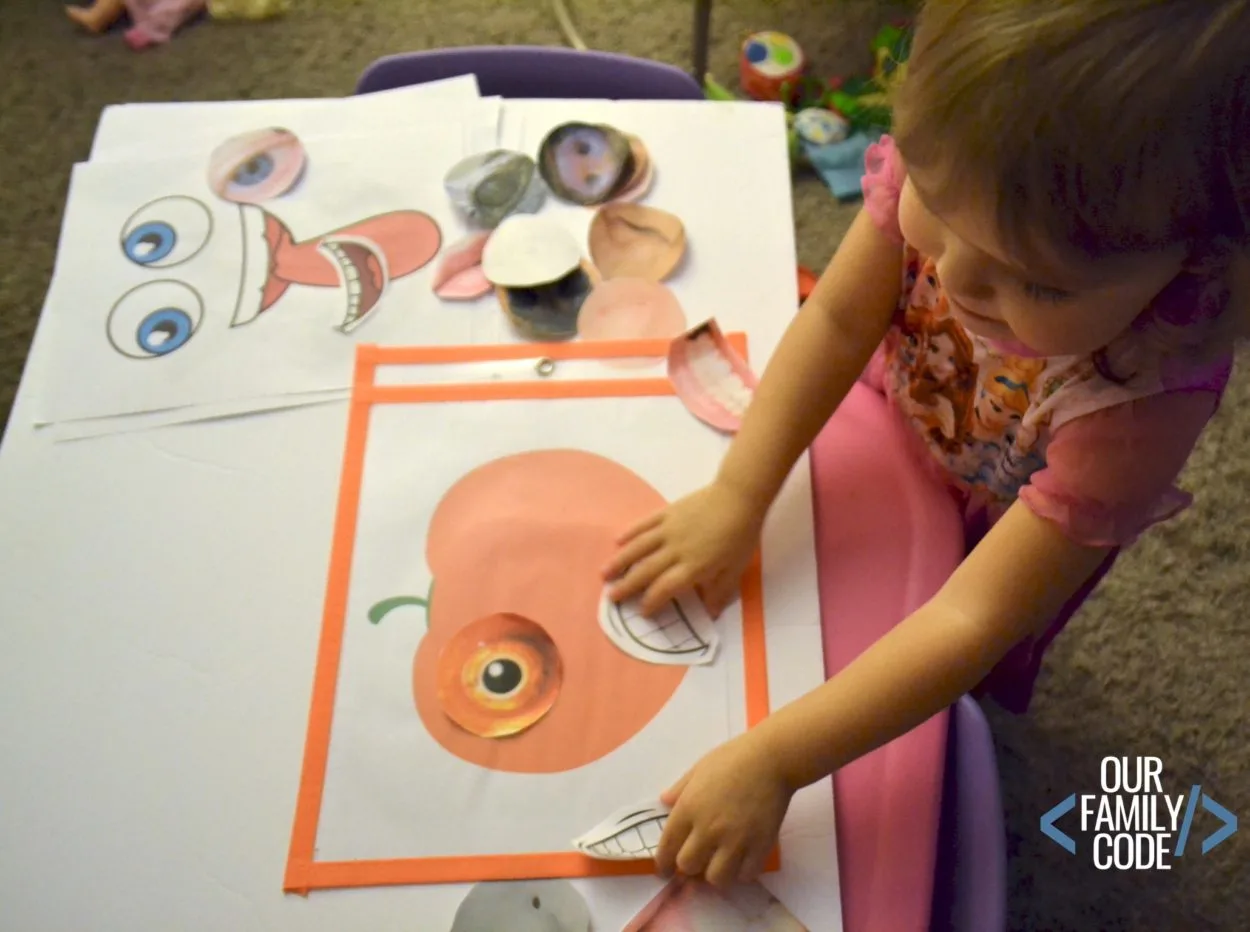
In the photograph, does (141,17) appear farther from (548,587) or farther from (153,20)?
(548,587)

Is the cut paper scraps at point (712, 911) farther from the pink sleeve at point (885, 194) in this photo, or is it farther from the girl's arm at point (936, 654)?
the pink sleeve at point (885, 194)

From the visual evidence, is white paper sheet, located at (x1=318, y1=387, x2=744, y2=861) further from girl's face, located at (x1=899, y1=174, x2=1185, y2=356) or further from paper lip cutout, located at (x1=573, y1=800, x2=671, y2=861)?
girl's face, located at (x1=899, y1=174, x2=1185, y2=356)

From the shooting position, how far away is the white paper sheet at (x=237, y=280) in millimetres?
556

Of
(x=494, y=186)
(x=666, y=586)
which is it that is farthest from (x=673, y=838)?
(x=494, y=186)

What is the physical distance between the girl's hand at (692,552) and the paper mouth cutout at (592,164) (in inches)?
8.2

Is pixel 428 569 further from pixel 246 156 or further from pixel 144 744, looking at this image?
pixel 246 156

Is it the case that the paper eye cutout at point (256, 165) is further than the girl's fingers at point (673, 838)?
Yes

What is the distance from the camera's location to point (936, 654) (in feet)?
1.46

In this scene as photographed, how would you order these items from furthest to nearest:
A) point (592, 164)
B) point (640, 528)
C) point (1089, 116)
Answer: point (592, 164), point (640, 528), point (1089, 116)

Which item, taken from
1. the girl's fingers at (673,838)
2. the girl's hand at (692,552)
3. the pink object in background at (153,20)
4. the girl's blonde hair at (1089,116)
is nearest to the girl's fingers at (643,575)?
the girl's hand at (692,552)

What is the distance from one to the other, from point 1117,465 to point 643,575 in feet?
0.70

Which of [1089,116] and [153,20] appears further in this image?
[153,20]

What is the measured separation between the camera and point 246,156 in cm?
63

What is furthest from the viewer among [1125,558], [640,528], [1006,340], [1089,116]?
[1125,558]
